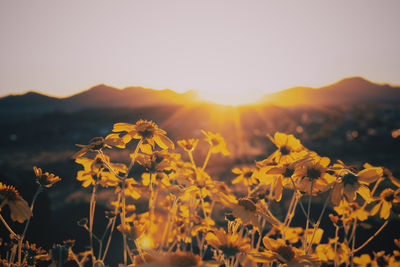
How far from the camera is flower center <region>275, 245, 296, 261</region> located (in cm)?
127

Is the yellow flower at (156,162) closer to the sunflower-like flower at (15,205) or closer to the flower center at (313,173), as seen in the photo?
the sunflower-like flower at (15,205)

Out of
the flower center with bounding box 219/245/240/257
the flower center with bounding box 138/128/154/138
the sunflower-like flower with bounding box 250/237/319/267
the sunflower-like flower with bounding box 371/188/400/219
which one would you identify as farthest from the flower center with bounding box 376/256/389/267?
the flower center with bounding box 138/128/154/138

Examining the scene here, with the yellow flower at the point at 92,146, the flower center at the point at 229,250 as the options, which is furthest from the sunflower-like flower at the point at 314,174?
the yellow flower at the point at 92,146

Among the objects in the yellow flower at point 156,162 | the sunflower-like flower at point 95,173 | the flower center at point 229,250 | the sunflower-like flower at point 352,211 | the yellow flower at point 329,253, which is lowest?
the yellow flower at point 329,253

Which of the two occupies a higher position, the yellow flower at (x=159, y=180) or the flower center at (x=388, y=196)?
the yellow flower at (x=159, y=180)

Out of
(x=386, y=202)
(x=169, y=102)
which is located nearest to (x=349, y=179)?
(x=386, y=202)

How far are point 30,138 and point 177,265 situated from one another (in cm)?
2268

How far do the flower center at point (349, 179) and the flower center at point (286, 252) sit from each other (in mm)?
445

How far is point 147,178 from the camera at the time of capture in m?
2.19

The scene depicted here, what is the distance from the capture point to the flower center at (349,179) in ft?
4.23

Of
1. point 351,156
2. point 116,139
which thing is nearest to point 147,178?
point 116,139

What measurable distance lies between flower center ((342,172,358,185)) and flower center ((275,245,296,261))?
0.45 meters

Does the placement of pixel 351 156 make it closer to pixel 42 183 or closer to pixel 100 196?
pixel 100 196

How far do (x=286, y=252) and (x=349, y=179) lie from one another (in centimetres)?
49
